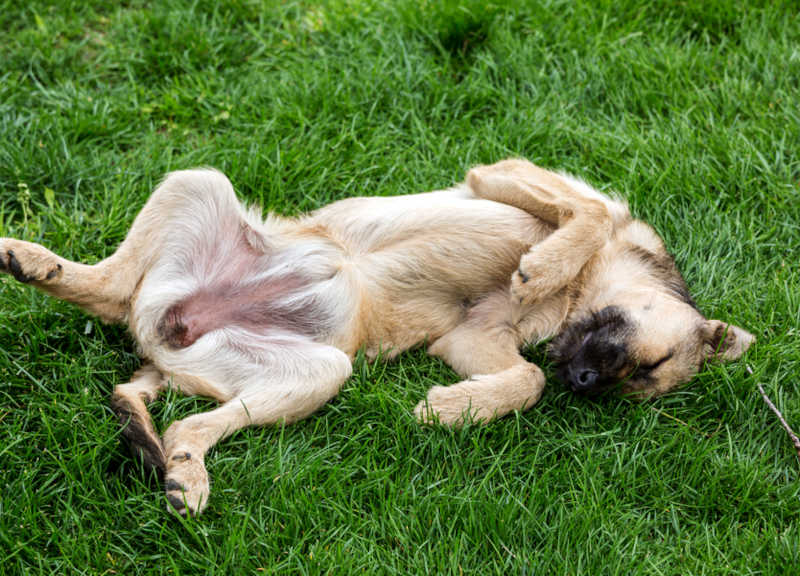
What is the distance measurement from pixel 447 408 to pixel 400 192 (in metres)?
1.89

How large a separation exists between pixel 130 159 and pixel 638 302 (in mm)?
3551

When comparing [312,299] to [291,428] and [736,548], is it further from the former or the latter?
[736,548]

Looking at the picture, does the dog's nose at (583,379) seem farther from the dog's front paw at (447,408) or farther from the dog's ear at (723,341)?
the dog's ear at (723,341)

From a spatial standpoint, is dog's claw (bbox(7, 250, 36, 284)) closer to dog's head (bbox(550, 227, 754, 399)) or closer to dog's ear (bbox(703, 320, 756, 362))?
dog's head (bbox(550, 227, 754, 399))

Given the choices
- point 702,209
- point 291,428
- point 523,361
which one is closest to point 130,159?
point 291,428

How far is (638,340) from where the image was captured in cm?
457

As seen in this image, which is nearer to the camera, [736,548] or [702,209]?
[736,548]

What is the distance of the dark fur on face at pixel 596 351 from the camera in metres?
4.54

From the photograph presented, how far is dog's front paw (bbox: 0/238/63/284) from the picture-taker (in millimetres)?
4297

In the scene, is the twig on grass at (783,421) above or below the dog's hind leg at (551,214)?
below

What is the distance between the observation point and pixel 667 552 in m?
3.93

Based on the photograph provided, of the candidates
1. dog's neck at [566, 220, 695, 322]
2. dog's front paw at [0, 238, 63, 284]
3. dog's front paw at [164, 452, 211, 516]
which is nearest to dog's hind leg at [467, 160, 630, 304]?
dog's neck at [566, 220, 695, 322]

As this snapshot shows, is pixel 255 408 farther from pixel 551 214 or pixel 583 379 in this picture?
pixel 551 214

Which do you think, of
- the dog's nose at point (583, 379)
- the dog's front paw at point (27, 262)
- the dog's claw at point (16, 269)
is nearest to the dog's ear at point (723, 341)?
the dog's nose at point (583, 379)
